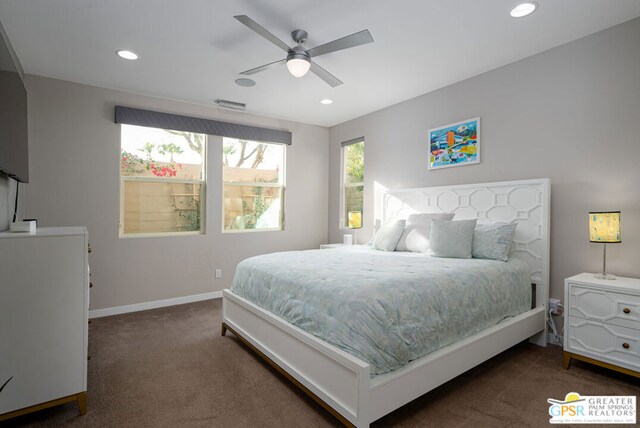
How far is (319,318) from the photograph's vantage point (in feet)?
6.23

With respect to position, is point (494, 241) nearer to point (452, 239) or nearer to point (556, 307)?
point (452, 239)

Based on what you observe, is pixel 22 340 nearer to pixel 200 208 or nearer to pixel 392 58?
pixel 200 208

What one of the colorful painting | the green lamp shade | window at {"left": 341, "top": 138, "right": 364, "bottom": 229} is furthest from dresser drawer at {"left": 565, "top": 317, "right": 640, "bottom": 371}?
window at {"left": 341, "top": 138, "right": 364, "bottom": 229}

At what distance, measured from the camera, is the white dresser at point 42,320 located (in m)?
1.71

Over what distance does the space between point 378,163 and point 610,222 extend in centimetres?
266

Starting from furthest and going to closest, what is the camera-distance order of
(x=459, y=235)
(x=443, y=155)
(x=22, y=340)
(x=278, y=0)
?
(x=443, y=155)
(x=459, y=235)
(x=278, y=0)
(x=22, y=340)

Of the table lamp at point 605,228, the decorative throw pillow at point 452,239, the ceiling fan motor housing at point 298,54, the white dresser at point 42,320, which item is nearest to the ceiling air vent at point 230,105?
the ceiling fan motor housing at point 298,54

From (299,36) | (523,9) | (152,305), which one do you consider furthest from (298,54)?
(152,305)

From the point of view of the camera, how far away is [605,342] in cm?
225

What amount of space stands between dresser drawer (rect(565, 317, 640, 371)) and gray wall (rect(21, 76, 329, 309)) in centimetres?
363

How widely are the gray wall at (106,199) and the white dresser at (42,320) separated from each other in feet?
6.59

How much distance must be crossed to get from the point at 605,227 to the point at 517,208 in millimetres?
733

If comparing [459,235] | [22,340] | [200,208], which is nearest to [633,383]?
[459,235]

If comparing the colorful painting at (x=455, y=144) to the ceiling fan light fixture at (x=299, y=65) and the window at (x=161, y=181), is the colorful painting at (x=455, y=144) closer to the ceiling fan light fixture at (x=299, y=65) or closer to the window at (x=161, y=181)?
the ceiling fan light fixture at (x=299, y=65)
